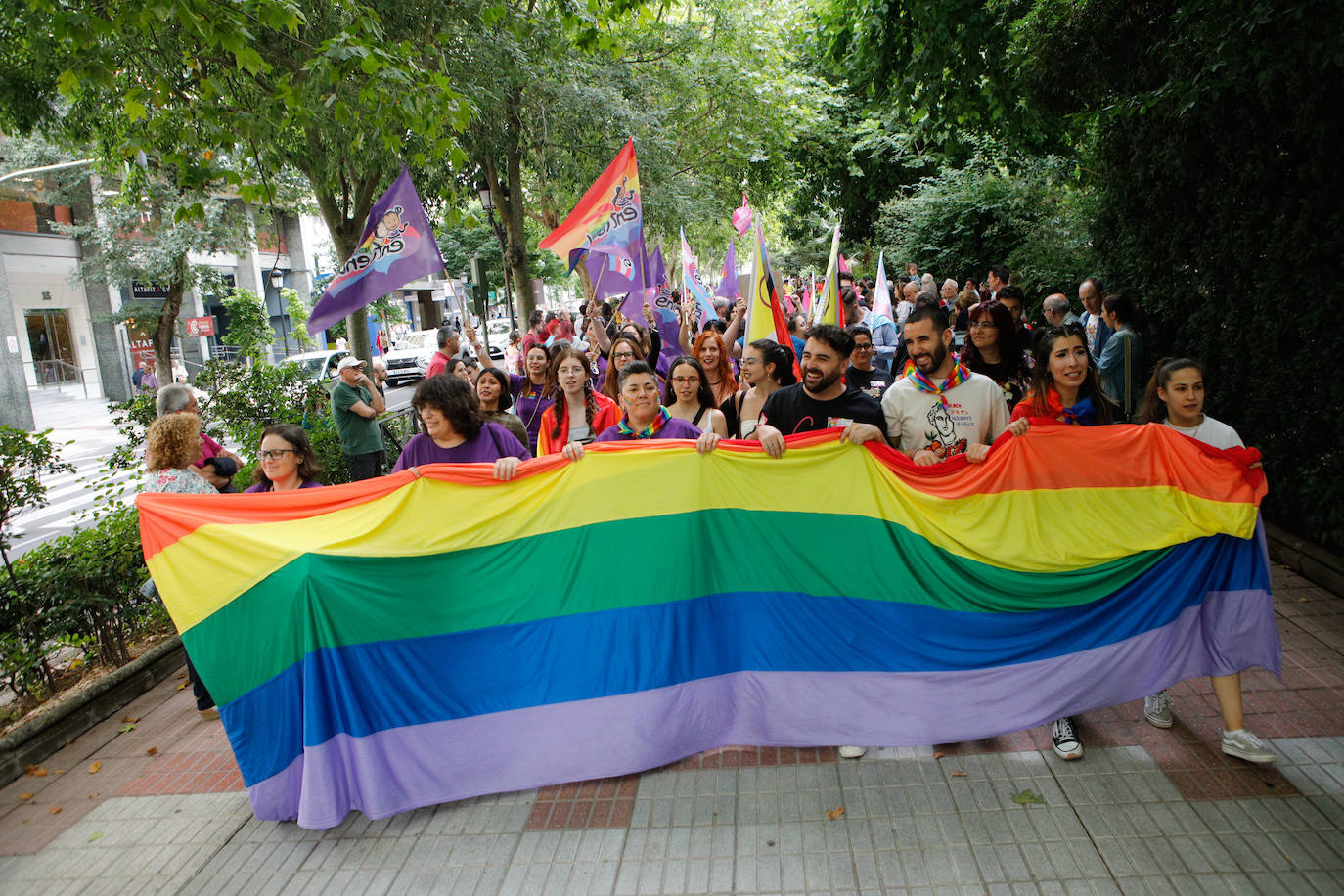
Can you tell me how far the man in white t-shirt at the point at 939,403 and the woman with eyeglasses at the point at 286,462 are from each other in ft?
10.2

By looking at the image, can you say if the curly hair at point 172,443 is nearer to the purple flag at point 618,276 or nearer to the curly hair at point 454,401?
the curly hair at point 454,401

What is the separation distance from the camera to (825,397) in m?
4.57

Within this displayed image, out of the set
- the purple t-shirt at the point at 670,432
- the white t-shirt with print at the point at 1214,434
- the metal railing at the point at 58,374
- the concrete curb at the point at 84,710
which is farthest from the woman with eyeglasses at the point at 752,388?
Result: the metal railing at the point at 58,374

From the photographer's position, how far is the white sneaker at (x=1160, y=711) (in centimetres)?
426

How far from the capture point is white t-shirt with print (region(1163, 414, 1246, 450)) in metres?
4.19

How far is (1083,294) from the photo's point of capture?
942cm

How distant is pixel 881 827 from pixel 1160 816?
43.9 inches

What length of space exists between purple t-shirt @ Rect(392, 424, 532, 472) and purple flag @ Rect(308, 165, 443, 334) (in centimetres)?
236

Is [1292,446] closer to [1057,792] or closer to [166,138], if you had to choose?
[1057,792]

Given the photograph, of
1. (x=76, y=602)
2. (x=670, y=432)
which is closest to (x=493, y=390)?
(x=670, y=432)

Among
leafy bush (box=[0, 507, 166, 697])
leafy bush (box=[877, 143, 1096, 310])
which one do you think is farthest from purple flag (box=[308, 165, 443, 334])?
leafy bush (box=[877, 143, 1096, 310])

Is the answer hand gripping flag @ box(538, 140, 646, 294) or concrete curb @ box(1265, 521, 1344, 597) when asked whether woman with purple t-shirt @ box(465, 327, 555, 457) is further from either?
concrete curb @ box(1265, 521, 1344, 597)

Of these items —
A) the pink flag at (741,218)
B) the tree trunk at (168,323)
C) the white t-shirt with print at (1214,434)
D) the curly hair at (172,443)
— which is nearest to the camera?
the white t-shirt with print at (1214,434)

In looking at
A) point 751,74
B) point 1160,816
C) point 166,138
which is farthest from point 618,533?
point 751,74
